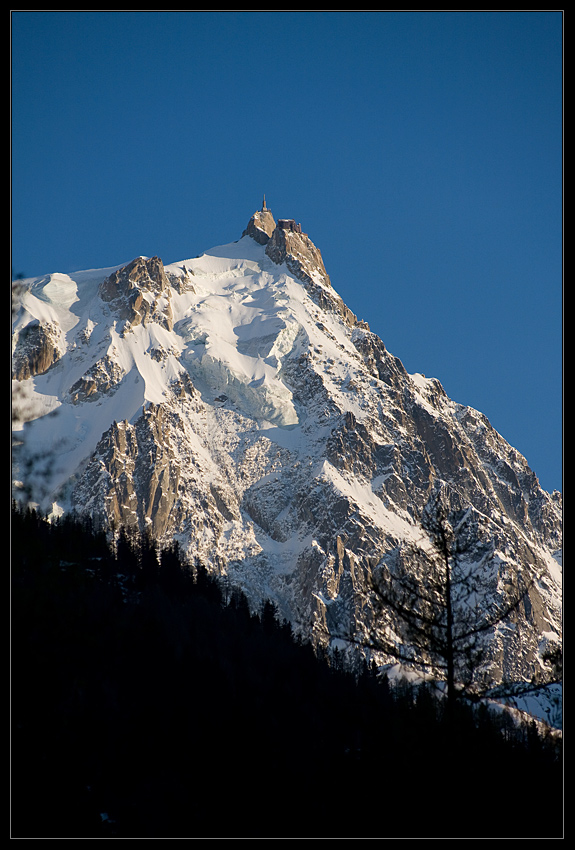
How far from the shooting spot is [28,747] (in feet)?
91.6

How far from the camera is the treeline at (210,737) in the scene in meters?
22.2

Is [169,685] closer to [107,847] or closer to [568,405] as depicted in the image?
[107,847]

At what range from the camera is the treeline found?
872 inches

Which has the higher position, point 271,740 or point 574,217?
point 574,217

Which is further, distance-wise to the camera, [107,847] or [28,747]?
[28,747]

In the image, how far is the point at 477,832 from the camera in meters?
23.0

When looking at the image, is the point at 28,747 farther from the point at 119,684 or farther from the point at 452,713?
the point at 119,684

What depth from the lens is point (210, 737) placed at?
5603cm

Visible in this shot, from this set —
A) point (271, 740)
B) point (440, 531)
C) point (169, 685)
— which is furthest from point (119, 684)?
point (440, 531)

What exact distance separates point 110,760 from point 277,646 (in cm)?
4136

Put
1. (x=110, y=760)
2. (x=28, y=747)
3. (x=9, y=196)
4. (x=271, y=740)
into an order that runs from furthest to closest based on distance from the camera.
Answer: (x=271, y=740) < (x=110, y=760) < (x=28, y=747) < (x=9, y=196)

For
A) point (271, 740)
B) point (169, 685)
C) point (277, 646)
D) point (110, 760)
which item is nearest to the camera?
point (110, 760)

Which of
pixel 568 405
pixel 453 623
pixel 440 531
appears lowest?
pixel 453 623

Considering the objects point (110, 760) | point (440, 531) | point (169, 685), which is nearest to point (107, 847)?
point (440, 531)
